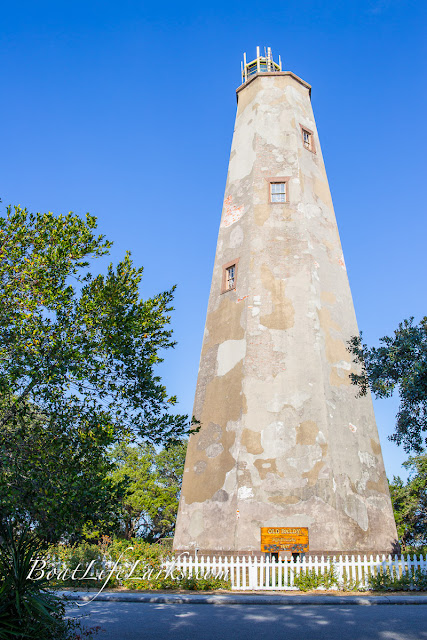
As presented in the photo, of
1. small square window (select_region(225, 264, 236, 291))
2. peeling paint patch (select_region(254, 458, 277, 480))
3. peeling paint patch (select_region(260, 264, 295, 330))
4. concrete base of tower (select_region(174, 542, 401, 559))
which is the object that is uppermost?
small square window (select_region(225, 264, 236, 291))

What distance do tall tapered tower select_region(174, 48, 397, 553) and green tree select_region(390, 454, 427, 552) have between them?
788 inches

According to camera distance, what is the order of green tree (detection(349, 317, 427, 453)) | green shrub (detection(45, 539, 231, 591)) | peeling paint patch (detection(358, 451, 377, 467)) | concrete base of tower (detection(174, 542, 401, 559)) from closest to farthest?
green tree (detection(349, 317, 427, 453)) → green shrub (detection(45, 539, 231, 591)) → concrete base of tower (detection(174, 542, 401, 559)) → peeling paint patch (detection(358, 451, 377, 467))

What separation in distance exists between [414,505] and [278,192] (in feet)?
89.0

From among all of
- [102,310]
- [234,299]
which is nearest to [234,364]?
[234,299]

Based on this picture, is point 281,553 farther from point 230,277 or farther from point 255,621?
point 230,277

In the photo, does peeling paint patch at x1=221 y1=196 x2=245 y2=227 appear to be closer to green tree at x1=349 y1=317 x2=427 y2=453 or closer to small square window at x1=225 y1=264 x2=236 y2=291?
small square window at x1=225 y1=264 x2=236 y2=291

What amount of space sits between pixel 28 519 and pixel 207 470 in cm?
1147

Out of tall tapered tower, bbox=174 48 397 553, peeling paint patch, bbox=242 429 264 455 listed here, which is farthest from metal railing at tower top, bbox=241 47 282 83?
peeling paint patch, bbox=242 429 264 455

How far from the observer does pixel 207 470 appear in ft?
68.5

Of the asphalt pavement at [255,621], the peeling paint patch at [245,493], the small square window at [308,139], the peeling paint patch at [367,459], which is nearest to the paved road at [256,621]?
the asphalt pavement at [255,621]

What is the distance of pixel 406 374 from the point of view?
13875mm

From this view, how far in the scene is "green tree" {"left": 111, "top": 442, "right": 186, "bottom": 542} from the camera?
4391 cm

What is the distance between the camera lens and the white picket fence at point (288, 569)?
674 inches

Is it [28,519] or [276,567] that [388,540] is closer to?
[276,567]
